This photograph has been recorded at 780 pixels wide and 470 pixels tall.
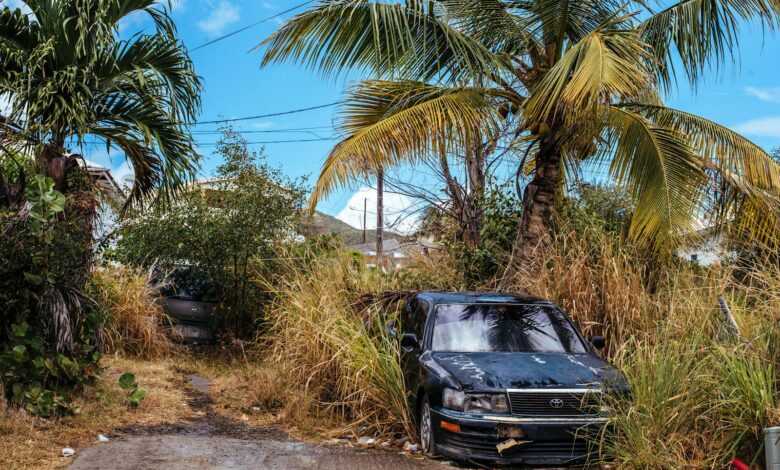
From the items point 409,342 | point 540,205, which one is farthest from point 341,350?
point 540,205

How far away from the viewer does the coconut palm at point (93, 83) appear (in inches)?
444

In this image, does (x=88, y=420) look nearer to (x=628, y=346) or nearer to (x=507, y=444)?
(x=507, y=444)

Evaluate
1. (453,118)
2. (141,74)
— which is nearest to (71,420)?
(141,74)

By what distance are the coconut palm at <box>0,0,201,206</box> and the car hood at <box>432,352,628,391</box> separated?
21.0 feet

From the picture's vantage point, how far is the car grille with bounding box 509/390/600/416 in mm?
7371

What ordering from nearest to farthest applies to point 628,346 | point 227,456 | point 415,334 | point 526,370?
point 526,370, point 227,456, point 415,334, point 628,346

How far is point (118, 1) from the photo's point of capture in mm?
A: 12477

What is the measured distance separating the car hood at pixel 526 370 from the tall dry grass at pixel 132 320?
896cm

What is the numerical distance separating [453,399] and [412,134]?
5383 mm

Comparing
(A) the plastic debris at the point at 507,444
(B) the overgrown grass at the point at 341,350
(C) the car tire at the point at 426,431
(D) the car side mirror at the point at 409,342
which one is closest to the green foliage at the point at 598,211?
(B) the overgrown grass at the point at 341,350

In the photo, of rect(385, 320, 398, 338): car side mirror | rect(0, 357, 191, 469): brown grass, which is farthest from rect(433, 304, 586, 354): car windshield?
rect(0, 357, 191, 469): brown grass

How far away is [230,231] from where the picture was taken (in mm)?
17141

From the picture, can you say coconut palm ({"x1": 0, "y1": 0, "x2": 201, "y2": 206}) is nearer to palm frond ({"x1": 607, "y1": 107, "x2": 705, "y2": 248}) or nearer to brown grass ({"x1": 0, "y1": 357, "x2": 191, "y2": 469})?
brown grass ({"x1": 0, "y1": 357, "x2": 191, "y2": 469})

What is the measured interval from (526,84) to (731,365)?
268 inches
